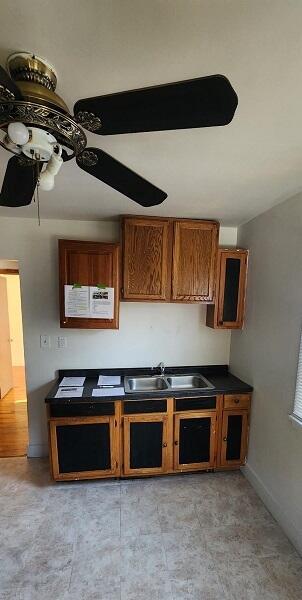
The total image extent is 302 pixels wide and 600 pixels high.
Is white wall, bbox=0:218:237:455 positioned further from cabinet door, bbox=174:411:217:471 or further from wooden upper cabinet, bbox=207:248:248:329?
cabinet door, bbox=174:411:217:471

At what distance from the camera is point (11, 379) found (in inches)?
183

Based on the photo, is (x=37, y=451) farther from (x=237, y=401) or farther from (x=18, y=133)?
(x=18, y=133)

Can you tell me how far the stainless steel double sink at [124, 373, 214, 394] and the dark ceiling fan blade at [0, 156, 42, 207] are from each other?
182 centimetres

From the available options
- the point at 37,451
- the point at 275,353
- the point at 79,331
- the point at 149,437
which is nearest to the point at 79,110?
the point at 275,353

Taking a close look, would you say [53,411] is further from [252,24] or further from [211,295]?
[252,24]

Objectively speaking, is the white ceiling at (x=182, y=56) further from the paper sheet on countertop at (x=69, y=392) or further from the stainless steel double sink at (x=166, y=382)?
the stainless steel double sink at (x=166, y=382)

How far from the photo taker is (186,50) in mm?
773

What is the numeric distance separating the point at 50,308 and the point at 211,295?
154 cm

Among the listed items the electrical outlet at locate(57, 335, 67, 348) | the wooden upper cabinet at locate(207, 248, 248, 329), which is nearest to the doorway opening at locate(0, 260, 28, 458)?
the electrical outlet at locate(57, 335, 67, 348)

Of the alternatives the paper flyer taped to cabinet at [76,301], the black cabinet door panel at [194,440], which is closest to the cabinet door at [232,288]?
the black cabinet door panel at [194,440]

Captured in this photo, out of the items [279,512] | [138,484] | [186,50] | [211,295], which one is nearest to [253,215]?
[211,295]

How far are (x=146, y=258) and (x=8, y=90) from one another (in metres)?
1.70

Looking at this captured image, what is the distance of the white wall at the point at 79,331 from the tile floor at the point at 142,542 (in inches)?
31.3

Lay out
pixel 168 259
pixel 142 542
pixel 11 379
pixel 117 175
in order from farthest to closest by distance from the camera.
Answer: pixel 11 379 → pixel 168 259 → pixel 142 542 → pixel 117 175
